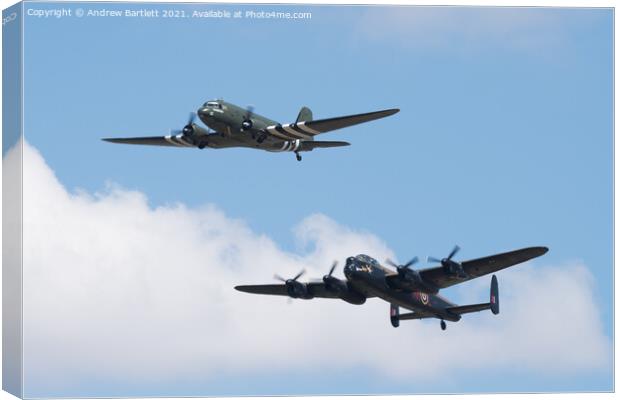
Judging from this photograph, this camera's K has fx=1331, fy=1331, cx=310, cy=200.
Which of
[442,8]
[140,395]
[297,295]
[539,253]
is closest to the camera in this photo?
[140,395]

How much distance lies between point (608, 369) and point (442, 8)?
17304 mm

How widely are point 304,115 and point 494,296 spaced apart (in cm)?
1443

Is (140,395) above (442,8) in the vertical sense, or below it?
below

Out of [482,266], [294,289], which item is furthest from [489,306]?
[294,289]

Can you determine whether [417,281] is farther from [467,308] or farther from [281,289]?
[281,289]

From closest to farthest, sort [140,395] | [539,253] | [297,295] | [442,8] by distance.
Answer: [140,395] < [442,8] < [539,253] < [297,295]

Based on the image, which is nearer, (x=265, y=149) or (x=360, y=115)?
(x=360, y=115)

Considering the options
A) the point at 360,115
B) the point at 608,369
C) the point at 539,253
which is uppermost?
the point at 360,115

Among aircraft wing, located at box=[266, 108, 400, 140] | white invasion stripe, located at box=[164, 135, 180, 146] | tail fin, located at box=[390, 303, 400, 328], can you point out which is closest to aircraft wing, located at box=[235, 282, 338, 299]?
tail fin, located at box=[390, 303, 400, 328]

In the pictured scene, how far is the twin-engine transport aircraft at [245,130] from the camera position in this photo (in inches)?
2434

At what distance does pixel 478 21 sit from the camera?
58250 millimetres

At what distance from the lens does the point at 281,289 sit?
2879 inches

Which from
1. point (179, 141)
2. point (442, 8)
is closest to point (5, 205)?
point (179, 141)

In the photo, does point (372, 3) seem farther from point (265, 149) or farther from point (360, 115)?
point (265, 149)
